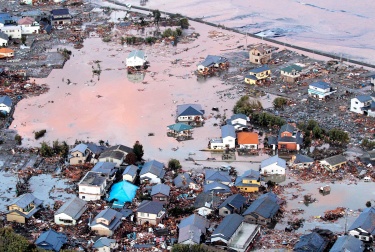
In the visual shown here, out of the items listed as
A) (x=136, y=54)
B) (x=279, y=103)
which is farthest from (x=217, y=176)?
(x=136, y=54)

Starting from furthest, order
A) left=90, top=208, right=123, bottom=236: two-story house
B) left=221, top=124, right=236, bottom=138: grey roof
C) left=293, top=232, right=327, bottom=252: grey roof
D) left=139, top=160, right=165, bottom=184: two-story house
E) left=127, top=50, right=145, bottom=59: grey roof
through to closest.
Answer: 1. left=127, top=50, right=145, bottom=59: grey roof
2. left=221, top=124, right=236, bottom=138: grey roof
3. left=139, top=160, right=165, bottom=184: two-story house
4. left=90, top=208, right=123, bottom=236: two-story house
5. left=293, top=232, right=327, bottom=252: grey roof

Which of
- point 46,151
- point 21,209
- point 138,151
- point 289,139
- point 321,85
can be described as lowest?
point 46,151

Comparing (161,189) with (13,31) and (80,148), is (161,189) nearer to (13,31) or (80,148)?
(80,148)

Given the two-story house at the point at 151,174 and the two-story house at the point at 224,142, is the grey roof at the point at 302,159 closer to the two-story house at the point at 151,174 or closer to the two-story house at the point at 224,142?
the two-story house at the point at 224,142

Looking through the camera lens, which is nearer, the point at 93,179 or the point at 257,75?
the point at 93,179

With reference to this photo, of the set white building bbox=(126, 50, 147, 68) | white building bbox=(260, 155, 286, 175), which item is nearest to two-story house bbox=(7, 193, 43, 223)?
white building bbox=(260, 155, 286, 175)

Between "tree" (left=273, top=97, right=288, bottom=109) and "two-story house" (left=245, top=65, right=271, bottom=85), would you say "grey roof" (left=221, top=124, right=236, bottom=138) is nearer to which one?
"tree" (left=273, top=97, right=288, bottom=109)
